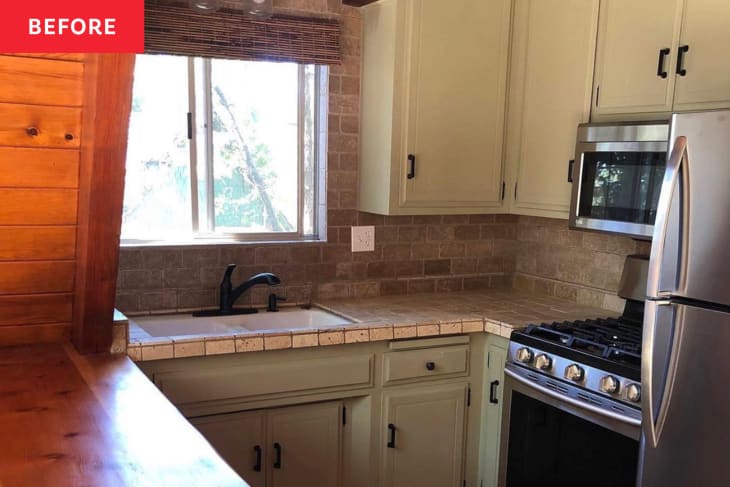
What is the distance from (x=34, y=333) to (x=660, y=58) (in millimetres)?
2308

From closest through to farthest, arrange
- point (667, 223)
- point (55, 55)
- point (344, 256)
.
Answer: point (55, 55) < point (667, 223) < point (344, 256)

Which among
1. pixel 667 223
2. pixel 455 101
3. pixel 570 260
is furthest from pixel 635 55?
pixel 570 260

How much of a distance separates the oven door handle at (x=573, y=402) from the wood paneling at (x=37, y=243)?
161 centimetres

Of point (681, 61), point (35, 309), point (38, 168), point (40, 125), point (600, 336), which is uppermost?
point (681, 61)

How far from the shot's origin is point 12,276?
2.03 m

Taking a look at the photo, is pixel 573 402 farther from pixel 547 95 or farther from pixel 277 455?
pixel 547 95

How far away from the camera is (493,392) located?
2844mm

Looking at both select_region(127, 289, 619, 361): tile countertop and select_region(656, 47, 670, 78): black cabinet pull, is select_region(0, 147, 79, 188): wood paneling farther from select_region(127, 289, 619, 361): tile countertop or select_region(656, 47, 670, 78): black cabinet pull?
select_region(656, 47, 670, 78): black cabinet pull

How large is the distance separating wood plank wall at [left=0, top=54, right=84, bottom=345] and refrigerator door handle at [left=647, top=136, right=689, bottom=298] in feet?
5.27

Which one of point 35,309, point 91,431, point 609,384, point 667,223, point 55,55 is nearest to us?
point 91,431

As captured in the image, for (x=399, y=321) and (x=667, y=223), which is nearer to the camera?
(x=667, y=223)

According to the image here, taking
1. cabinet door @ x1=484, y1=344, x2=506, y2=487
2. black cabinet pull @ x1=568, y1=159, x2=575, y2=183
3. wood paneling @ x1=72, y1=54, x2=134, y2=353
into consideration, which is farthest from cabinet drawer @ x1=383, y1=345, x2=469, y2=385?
wood paneling @ x1=72, y1=54, x2=134, y2=353

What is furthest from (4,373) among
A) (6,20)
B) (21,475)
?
(6,20)

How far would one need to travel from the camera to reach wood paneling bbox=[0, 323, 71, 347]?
213cm
